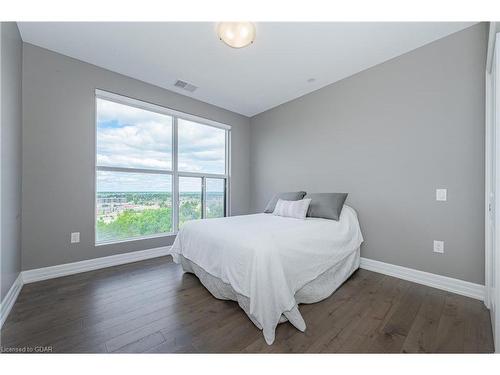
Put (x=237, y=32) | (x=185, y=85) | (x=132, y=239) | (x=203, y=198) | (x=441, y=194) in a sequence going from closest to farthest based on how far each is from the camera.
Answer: (x=237, y=32) < (x=441, y=194) < (x=132, y=239) < (x=185, y=85) < (x=203, y=198)

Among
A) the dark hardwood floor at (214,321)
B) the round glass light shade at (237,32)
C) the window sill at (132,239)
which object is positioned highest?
the round glass light shade at (237,32)

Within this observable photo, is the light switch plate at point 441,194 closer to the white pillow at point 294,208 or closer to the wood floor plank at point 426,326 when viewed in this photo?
the wood floor plank at point 426,326

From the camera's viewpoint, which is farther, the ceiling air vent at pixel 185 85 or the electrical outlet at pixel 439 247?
the ceiling air vent at pixel 185 85

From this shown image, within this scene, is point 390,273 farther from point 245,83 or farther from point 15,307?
point 15,307

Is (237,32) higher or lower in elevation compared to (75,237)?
higher

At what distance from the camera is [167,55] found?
247 cm

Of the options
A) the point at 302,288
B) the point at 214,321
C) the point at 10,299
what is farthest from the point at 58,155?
the point at 302,288

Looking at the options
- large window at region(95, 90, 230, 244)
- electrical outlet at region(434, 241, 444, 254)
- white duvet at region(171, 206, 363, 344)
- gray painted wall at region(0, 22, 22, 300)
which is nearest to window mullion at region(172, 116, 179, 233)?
large window at region(95, 90, 230, 244)

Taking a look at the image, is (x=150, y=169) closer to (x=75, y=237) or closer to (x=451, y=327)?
(x=75, y=237)

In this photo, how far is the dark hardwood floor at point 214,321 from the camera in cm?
130

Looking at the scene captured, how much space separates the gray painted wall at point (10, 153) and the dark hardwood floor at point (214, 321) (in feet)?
1.21

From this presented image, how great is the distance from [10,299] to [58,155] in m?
1.49

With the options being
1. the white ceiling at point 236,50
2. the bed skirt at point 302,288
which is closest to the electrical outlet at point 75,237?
the bed skirt at point 302,288

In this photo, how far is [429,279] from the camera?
2.18 meters
